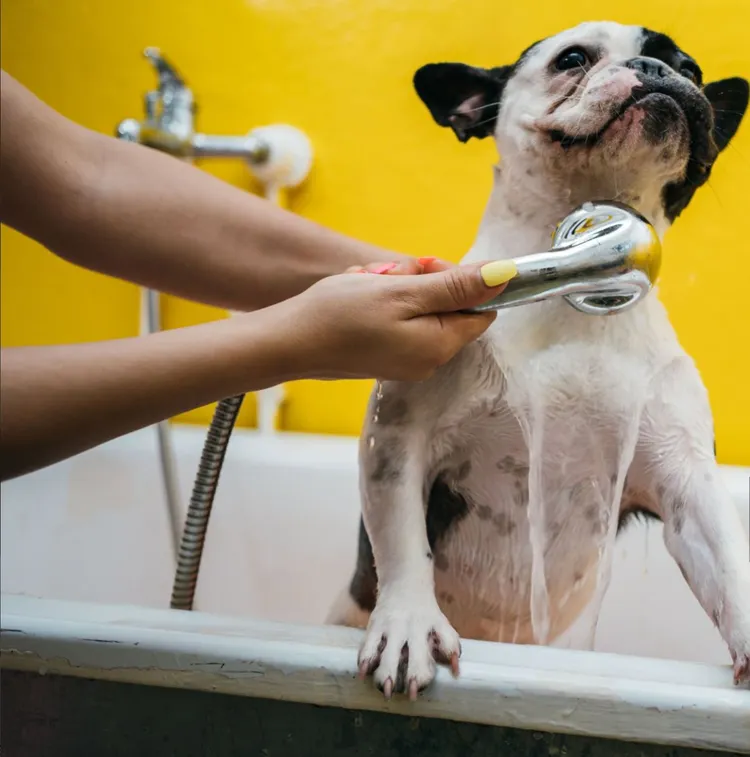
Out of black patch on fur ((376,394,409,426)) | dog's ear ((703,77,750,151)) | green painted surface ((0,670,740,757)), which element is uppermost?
dog's ear ((703,77,750,151))

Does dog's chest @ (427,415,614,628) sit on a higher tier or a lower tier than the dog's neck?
lower

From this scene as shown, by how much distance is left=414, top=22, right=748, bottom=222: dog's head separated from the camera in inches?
22.9

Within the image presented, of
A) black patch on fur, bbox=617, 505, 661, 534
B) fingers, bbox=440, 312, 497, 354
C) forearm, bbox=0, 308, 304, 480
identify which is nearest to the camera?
forearm, bbox=0, 308, 304, 480

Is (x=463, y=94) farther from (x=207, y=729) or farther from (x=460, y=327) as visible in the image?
(x=207, y=729)

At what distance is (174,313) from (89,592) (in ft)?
1.23

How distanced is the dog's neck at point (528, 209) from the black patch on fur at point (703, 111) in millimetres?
35

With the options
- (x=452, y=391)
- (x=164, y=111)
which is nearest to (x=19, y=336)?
(x=164, y=111)

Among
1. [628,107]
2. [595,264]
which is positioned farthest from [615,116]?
[595,264]

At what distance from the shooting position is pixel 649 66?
583mm

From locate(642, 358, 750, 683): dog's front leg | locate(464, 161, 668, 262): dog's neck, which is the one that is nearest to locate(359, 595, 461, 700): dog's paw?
locate(642, 358, 750, 683): dog's front leg

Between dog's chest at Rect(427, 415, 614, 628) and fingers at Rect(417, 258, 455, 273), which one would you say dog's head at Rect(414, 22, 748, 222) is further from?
dog's chest at Rect(427, 415, 614, 628)

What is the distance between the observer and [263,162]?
0.89m

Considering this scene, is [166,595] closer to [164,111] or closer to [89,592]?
[89,592]

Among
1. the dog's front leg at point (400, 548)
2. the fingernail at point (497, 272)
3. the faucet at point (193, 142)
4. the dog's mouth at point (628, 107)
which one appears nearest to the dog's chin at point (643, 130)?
the dog's mouth at point (628, 107)
